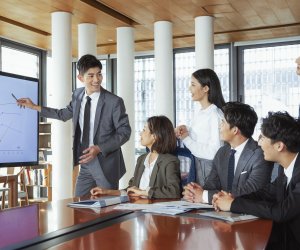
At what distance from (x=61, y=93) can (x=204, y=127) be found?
3.12m

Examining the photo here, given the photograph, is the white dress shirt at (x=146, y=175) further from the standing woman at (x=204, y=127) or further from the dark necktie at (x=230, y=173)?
the dark necktie at (x=230, y=173)

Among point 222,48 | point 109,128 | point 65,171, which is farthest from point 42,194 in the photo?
point 109,128

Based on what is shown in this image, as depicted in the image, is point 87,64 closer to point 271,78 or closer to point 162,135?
point 162,135

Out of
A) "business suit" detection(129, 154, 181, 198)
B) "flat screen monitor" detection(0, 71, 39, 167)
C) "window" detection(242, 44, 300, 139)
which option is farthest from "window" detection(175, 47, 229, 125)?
"business suit" detection(129, 154, 181, 198)

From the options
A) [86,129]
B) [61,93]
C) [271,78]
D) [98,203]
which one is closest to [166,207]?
[98,203]

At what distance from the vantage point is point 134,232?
144 cm

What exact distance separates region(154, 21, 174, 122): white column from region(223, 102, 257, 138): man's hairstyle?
12.7 feet

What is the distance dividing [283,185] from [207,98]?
118 centimetres

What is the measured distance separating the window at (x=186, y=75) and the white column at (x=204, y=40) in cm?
172

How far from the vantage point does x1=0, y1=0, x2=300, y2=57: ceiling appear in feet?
17.7

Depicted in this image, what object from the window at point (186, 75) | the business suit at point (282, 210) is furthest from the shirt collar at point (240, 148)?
the window at point (186, 75)

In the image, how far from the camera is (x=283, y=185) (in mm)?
1863

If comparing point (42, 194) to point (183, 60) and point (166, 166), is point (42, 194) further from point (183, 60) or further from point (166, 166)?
point (166, 166)

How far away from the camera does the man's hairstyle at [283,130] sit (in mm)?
1924
